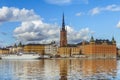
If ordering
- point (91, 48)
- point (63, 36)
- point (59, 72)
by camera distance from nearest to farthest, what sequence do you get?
point (59, 72)
point (91, 48)
point (63, 36)

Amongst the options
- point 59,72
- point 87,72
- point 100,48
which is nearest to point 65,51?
point 100,48

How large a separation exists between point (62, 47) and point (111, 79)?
16323 centimetres

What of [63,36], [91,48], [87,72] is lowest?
[87,72]

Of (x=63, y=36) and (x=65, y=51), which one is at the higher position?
(x=63, y=36)

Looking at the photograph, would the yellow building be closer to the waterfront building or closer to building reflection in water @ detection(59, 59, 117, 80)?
the waterfront building

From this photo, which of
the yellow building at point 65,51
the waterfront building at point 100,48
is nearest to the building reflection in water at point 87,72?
the waterfront building at point 100,48

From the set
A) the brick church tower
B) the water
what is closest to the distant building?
the brick church tower

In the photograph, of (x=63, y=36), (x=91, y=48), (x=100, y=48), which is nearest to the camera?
(x=91, y=48)

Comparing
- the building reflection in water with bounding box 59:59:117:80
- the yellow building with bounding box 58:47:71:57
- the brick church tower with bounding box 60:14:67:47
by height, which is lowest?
the building reflection in water with bounding box 59:59:117:80

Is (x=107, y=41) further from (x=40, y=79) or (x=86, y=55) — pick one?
(x=40, y=79)

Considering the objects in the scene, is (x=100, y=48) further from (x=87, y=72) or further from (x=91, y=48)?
(x=87, y=72)

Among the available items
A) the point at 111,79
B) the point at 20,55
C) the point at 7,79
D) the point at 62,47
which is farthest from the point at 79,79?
the point at 62,47

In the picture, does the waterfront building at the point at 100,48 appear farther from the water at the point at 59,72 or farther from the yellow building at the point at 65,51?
the water at the point at 59,72

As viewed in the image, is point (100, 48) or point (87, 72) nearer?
point (87, 72)
